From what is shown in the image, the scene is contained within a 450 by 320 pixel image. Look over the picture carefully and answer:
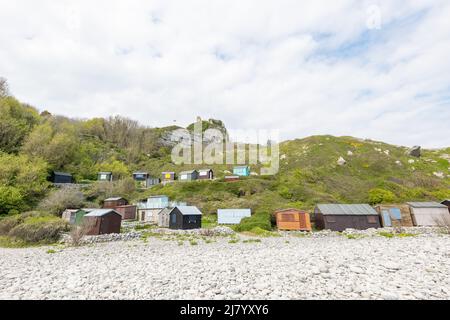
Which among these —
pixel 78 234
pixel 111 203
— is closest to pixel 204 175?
pixel 111 203

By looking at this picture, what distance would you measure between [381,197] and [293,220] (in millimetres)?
23954

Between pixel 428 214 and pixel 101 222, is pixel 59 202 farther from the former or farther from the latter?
pixel 428 214

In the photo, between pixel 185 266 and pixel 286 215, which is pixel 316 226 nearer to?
pixel 286 215

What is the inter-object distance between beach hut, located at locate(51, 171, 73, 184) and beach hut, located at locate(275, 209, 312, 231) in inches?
1815

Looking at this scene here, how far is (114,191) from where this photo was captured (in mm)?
46469

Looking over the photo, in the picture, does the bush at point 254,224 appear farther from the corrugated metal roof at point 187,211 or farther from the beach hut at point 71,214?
the beach hut at point 71,214

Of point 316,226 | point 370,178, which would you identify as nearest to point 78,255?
point 316,226

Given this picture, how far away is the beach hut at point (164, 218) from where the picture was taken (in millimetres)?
33384

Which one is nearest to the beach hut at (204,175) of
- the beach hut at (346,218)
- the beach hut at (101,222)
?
the beach hut at (346,218)

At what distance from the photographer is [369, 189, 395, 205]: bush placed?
4100 cm

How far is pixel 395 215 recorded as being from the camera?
3198 cm

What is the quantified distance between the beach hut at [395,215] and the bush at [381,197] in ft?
29.1
